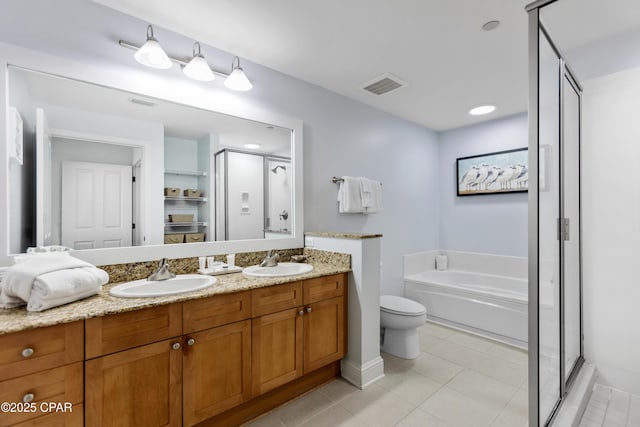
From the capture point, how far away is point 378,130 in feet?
10.5

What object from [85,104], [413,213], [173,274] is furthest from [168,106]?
[413,213]

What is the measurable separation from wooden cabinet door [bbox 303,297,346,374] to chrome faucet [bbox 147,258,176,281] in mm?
861

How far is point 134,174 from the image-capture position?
Answer: 1.75m

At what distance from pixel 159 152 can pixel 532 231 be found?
211cm

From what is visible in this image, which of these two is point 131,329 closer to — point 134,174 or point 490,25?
point 134,174

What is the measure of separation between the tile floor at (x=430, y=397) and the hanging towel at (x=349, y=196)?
52.3 inches

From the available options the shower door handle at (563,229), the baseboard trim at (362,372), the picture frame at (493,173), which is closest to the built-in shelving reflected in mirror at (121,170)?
the baseboard trim at (362,372)

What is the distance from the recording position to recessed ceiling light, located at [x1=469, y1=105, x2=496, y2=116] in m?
3.09

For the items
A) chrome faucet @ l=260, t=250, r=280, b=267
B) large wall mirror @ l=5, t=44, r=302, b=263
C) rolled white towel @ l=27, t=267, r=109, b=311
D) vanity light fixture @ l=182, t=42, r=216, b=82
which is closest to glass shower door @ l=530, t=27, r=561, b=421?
chrome faucet @ l=260, t=250, r=280, b=267

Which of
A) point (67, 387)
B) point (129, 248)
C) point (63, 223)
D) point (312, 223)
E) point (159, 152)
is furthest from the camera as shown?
point (312, 223)

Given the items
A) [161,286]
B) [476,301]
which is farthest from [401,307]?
[161,286]

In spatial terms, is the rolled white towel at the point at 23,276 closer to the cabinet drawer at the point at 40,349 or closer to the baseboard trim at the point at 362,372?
the cabinet drawer at the point at 40,349

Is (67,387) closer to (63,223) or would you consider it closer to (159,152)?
(63,223)

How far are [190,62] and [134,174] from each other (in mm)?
769
